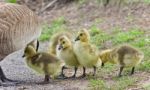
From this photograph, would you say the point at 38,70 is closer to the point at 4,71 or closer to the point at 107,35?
the point at 4,71

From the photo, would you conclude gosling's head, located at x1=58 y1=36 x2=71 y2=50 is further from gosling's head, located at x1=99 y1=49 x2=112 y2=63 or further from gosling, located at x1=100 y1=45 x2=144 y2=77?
gosling, located at x1=100 y1=45 x2=144 y2=77

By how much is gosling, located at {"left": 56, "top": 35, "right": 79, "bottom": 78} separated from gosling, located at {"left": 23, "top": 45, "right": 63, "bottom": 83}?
0.26 meters

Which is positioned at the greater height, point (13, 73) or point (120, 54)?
point (120, 54)

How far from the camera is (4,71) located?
29.0ft

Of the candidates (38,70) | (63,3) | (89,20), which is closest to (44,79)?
(38,70)

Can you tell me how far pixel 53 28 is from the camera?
11992 mm

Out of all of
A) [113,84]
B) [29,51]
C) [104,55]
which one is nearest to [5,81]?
[29,51]

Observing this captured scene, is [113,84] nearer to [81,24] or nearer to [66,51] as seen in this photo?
[66,51]

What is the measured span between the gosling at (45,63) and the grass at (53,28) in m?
3.56

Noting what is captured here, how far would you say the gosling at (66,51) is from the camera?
7719 mm

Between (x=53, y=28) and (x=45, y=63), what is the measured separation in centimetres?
456

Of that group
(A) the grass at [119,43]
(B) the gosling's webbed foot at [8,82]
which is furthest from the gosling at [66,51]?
(B) the gosling's webbed foot at [8,82]

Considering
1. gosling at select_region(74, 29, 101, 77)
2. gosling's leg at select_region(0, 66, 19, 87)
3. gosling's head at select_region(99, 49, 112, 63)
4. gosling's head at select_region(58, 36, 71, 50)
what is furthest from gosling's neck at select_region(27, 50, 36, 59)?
gosling's head at select_region(99, 49, 112, 63)

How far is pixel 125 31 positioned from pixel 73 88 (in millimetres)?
3706
